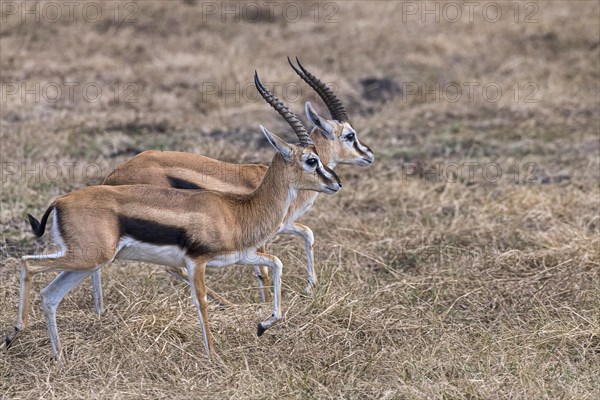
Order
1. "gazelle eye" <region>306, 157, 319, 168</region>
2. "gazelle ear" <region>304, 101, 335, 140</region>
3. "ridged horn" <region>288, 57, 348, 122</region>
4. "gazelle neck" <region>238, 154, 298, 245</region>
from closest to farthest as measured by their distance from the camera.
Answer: "gazelle neck" <region>238, 154, 298, 245</region> → "gazelle eye" <region>306, 157, 319, 168</region> → "gazelle ear" <region>304, 101, 335, 140</region> → "ridged horn" <region>288, 57, 348, 122</region>

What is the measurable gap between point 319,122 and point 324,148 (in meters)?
0.19

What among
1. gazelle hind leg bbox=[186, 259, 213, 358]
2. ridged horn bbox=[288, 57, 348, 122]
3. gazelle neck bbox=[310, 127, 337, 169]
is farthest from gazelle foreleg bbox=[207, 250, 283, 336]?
ridged horn bbox=[288, 57, 348, 122]

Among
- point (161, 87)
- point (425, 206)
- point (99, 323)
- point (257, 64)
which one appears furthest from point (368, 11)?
point (99, 323)

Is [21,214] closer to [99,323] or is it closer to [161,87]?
[99,323]

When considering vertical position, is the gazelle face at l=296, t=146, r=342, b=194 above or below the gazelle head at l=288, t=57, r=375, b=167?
above

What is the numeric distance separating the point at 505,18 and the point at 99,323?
1080cm

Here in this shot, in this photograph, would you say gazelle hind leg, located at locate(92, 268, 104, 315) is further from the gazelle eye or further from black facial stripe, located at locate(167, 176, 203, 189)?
the gazelle eye

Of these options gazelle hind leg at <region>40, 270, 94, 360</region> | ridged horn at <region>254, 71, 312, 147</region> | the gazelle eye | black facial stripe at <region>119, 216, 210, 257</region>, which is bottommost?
gazelle hind leg at <region>40, 270, 94, 360</region>

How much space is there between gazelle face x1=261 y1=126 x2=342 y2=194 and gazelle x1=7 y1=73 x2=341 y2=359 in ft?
0.08

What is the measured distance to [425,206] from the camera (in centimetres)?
887

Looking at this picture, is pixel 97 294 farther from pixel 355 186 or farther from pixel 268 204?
pixel 355 186

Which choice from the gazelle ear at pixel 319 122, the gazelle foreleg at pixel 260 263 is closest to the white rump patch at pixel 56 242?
the gazelle foreleg at pixel 260 263

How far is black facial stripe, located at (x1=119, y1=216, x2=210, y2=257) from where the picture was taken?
5.70 meters

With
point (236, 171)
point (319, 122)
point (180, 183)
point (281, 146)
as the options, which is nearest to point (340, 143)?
point (319, 122)
